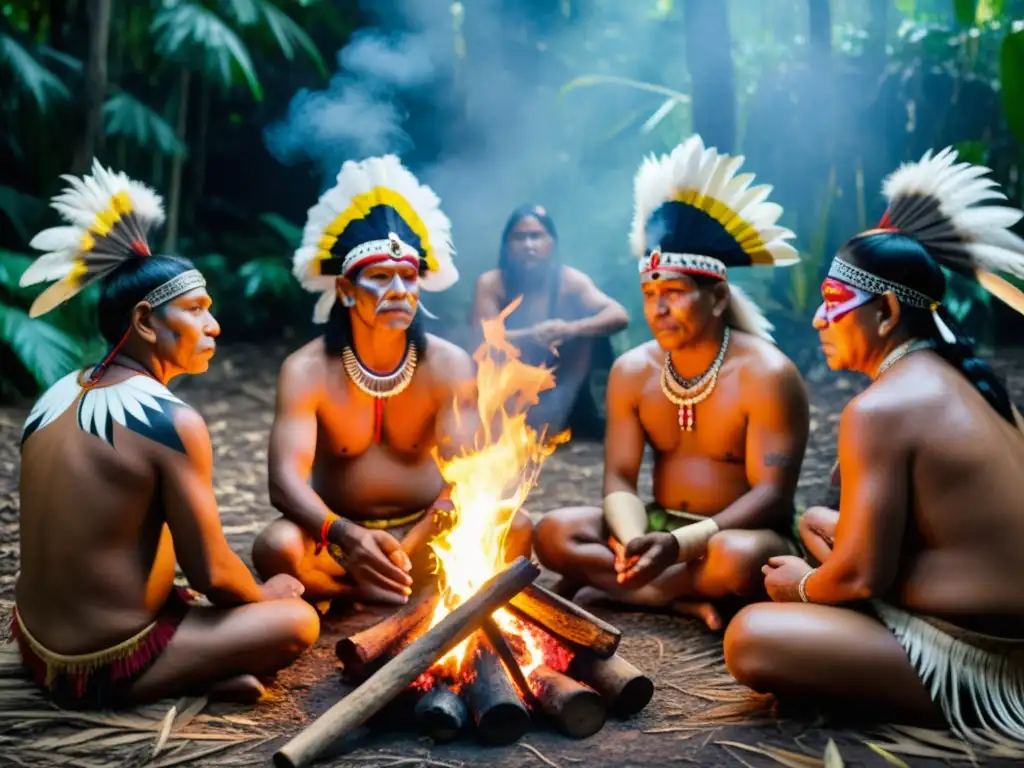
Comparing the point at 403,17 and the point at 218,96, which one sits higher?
the point at 403,17

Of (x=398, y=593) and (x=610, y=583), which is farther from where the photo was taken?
(x=610, y=583)

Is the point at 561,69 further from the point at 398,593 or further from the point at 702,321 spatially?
the point at 398,593

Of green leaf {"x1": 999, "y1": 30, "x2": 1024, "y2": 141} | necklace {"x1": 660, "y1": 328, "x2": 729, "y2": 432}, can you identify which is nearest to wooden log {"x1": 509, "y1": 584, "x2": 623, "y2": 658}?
necklace {"x1": 660, "y1": 328, "x2": 729, "y2": 432}

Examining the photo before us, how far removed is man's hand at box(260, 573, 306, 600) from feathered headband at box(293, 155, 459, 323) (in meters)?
1.19

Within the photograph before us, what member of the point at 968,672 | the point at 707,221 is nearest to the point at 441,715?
the point at 968,672

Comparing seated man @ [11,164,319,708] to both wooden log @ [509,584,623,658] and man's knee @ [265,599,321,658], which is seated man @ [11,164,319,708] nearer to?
man's knee @ [265,599,321,658]

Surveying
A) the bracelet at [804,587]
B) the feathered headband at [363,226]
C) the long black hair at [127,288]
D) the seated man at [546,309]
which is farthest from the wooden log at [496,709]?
the seated man at [546,309]

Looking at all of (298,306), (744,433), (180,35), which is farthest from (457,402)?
(298,306)

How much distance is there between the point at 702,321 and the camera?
4.08 m

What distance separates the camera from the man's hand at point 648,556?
3900mm

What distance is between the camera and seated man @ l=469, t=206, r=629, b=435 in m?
6.70

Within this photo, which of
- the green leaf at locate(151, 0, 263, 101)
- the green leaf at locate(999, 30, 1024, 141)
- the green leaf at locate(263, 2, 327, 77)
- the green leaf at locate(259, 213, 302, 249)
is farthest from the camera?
the green leaf at locate(259, 213, 302, 249)

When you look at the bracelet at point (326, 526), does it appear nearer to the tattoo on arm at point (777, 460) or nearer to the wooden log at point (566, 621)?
the wooden log at point (566, 621)

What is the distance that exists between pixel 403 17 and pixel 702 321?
8.22 m
